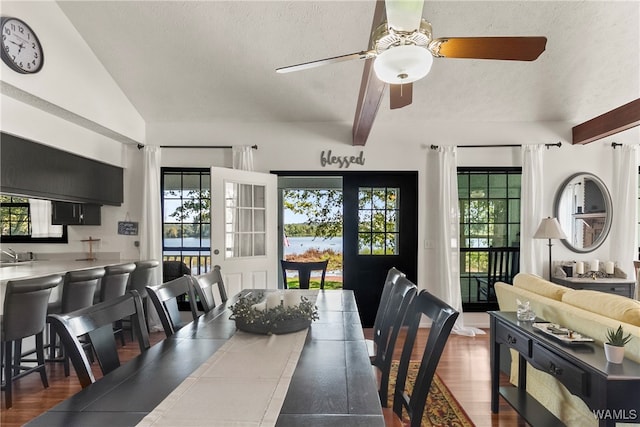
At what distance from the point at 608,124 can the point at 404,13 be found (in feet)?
12.5

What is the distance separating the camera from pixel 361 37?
3.47 metres

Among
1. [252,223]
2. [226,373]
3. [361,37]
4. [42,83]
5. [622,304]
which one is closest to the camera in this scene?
[226,373]

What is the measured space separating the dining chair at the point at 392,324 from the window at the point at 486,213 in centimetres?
293

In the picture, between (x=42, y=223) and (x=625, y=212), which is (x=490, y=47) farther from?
(x=42, y=223)

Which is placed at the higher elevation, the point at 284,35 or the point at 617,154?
the point at 284,35

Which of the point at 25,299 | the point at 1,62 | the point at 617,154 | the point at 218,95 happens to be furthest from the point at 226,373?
the point at 617,154

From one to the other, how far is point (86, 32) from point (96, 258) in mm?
2697

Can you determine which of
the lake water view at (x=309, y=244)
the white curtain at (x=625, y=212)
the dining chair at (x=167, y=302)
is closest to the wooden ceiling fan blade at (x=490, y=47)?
the dining chair at (x=167, y=302)

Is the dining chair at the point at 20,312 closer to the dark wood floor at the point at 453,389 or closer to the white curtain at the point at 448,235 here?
the dark wood floor at the point at 453,389

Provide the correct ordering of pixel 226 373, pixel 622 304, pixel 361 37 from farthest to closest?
pixel 361 37
pixel 622 304
pixel 226 373

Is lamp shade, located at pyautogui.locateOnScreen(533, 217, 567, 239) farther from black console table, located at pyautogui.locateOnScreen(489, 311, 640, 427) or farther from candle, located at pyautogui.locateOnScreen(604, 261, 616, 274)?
black console table, located at pyautogui.locateOnScreen(489, 311, 640, 427)

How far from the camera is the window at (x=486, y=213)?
4.85 metres

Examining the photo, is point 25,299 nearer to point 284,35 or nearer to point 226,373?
point 226,373

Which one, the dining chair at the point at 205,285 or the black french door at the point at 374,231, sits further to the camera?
the black french door at the point at 374,231
